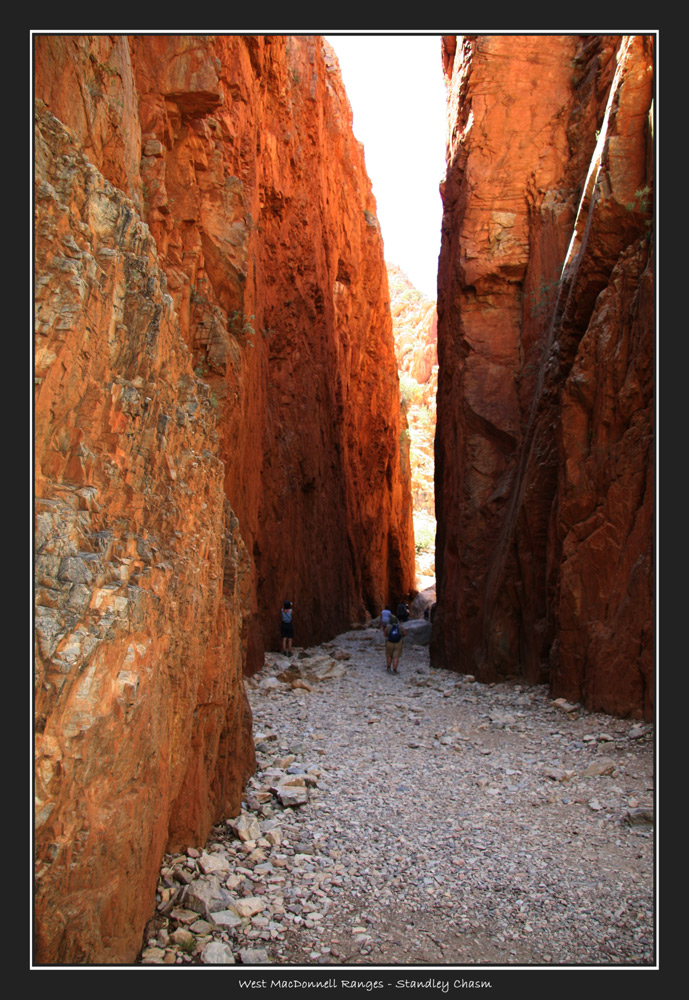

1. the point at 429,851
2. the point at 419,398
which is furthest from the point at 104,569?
the point at 419,398

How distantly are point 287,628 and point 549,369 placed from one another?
795 centimetres

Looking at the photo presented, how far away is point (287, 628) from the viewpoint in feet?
50.7

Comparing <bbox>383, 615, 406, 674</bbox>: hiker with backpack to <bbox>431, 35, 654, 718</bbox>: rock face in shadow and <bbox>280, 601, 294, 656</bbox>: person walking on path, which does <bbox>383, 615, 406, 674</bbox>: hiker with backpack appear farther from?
<bbox>280, 601, 294, 656</bbox>: person walking on path

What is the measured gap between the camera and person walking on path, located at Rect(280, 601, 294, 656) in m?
15.4

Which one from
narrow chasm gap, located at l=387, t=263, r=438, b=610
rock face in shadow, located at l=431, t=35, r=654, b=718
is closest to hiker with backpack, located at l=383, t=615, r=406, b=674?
rock face in shadow, located at l=431, t=35, r=654, b=718

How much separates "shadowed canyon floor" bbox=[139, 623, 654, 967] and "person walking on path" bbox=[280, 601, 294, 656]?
4.94m

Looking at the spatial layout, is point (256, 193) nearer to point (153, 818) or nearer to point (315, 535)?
point (315, 535)

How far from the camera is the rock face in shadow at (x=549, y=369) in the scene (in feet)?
30.2

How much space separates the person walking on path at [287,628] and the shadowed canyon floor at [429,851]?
16.2ft

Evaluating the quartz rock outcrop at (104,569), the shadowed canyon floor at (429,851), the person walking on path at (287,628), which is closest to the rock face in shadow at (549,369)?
the shadowed canyon floor at (429,851)

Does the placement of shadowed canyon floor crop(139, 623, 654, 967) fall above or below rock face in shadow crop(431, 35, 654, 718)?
below

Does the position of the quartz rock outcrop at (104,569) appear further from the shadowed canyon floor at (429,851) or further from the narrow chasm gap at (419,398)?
the narrow chasm gap at (419,398)

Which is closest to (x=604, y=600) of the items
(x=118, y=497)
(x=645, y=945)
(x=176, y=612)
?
(x=645, y=945)

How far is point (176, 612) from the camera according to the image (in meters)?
4.86
